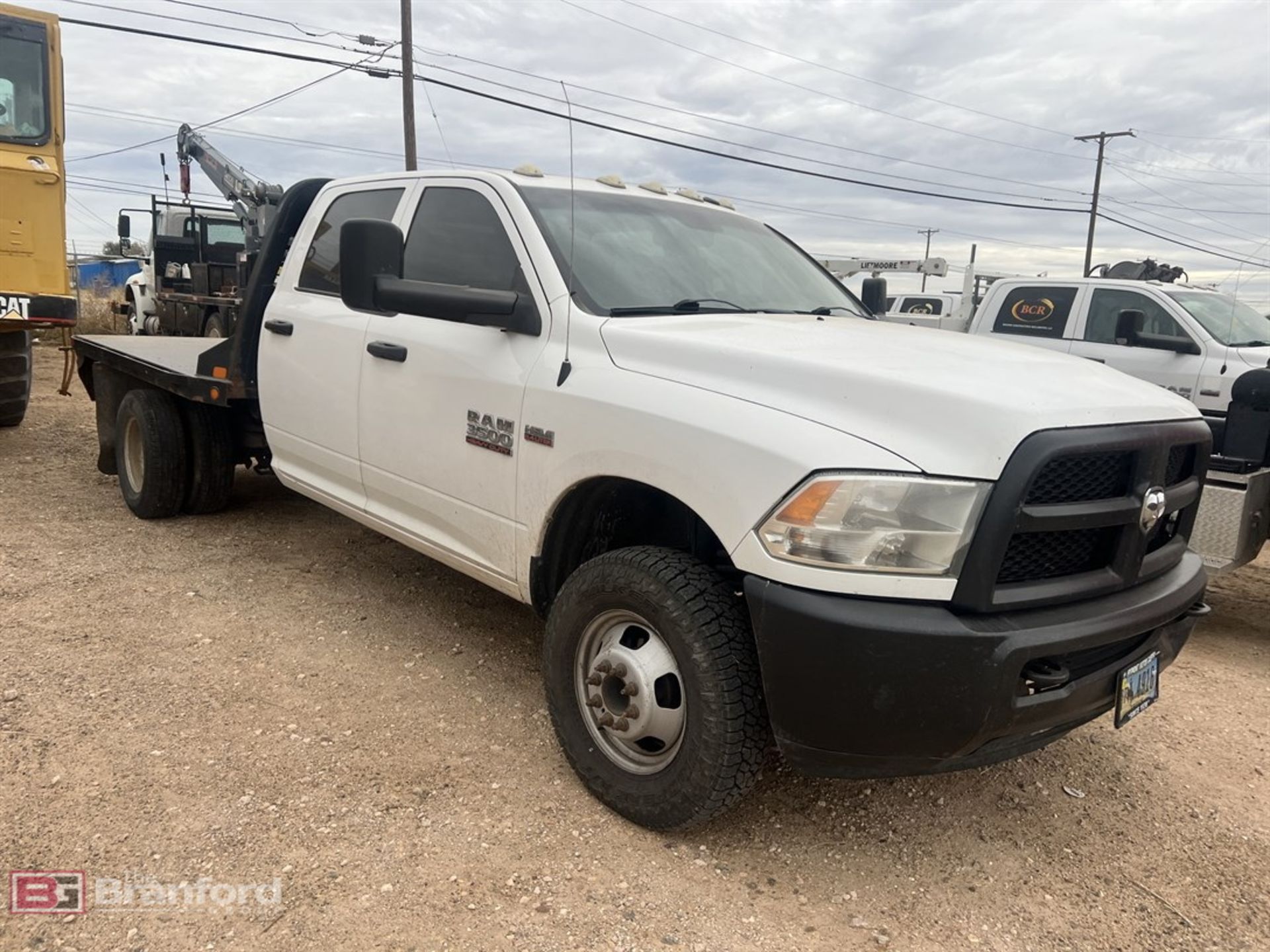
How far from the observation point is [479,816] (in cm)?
288

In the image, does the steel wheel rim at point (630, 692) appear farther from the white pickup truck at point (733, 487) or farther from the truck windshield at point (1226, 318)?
the truck windshield at point (1226, 318)

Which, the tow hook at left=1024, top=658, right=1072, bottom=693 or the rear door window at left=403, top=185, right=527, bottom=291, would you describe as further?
the rear door window at left=403, top=185, right=527, bottom=291

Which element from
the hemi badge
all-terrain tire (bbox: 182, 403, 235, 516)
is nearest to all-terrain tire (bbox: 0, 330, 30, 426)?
all-terrain tire (bbox: 182, 403, 235, 516)

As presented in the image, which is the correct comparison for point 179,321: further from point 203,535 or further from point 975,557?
point 975,557

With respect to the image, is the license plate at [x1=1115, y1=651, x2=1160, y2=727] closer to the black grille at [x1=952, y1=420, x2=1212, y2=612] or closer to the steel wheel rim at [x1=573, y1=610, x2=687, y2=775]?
the black grille at [x1=952, y1=420, x2=1212, y2=612]

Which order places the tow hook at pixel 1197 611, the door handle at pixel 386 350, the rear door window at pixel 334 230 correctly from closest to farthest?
the tow hook at pixel 1197 611
the door handle at pixel 386 350
the rear door window at pixel 334 230

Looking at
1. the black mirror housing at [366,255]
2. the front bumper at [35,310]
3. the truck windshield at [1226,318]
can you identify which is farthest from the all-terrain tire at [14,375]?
the truck windshield at [1226,318]

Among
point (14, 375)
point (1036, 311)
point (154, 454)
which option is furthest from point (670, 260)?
point (14, 375)

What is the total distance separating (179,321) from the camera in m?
17.5

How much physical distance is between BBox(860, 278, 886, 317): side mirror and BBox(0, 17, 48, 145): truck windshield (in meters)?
6.80

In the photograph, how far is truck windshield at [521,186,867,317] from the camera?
10.9 ft

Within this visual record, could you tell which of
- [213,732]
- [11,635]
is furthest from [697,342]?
[11,635]

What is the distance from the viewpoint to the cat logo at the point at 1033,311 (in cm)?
934

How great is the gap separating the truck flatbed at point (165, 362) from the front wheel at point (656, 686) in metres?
2.88
